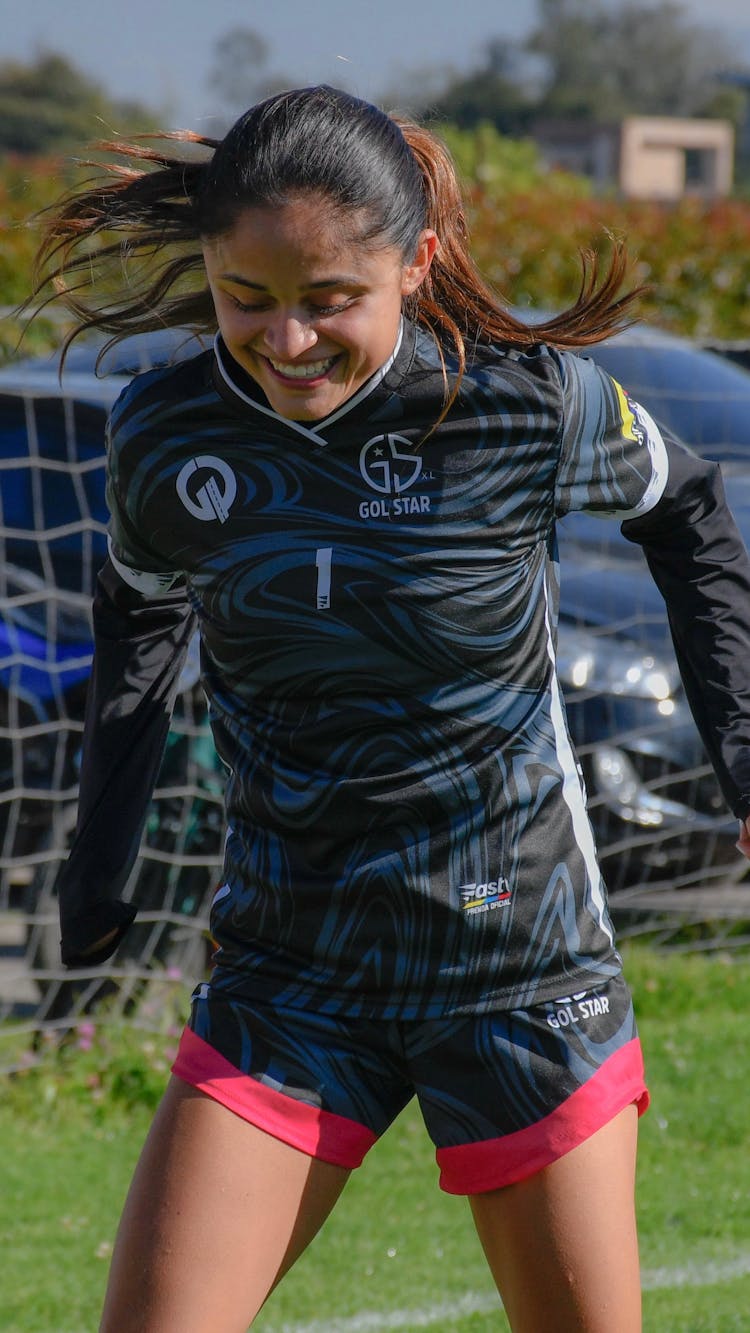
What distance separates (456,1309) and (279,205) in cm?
241

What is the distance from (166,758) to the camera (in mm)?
5152

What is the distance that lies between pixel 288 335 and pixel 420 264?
0.26 metres

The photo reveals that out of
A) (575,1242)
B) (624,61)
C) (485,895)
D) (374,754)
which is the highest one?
(374,754)

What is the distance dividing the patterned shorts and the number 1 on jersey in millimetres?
509

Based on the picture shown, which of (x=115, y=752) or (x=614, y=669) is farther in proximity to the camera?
(x=614, y=669)

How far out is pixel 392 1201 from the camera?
426cm

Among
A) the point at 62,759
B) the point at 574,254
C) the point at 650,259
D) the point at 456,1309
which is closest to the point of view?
the point at 456,1309

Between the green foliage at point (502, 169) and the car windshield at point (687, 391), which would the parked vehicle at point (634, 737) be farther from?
the green foliage at point (502, 169)

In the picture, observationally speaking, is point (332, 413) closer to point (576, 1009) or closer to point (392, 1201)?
point (576, 1009)

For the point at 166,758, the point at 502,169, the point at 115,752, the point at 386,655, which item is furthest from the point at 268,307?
the point at 502,169

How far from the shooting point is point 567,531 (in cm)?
614

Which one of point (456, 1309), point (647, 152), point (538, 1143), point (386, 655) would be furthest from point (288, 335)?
point (647, 152)

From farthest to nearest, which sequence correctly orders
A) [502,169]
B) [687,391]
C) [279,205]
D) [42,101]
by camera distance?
[42,101] < [502,169] < [687,391] < [279,205]

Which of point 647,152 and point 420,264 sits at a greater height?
point 420,264
